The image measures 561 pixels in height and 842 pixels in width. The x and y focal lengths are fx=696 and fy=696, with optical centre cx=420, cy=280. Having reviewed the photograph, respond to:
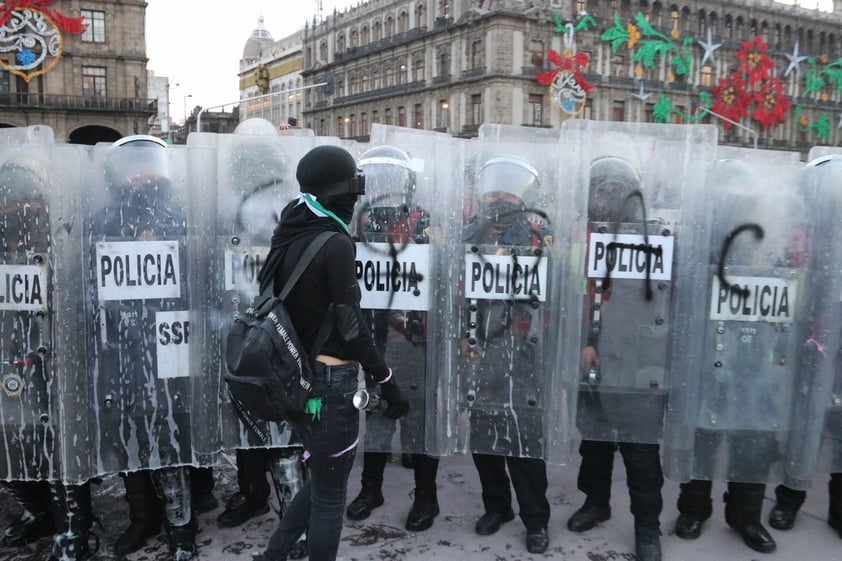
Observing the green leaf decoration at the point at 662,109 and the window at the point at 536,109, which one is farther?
the green leaf decoration at the point at 662,109

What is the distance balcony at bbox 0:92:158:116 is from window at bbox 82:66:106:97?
14.4 inches

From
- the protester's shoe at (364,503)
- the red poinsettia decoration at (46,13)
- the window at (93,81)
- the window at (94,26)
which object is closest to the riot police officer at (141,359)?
the protester's shoe at (364,503)

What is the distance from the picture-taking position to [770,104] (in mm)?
49750

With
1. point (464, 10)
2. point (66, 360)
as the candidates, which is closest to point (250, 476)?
point (66, 360)

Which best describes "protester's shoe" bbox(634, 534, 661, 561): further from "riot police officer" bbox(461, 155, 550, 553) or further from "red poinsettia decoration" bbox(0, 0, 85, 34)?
"red poinsettia decoration" bbox(0, 0, 85, 34)

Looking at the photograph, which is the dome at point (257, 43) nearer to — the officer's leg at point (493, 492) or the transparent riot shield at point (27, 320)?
the transparent riot shield at point (27, 320)

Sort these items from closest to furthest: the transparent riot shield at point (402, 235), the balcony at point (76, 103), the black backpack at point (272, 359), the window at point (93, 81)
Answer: the black backpack at point (272, 359) → the transparent riot shield at point (402, 235) → the balcony at point (76, 103) → the window at point (93, 81)

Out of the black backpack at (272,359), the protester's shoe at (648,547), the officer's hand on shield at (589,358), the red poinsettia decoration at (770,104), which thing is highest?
the red poinsettia decoration at (770,104)

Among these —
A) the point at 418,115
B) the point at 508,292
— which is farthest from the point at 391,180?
the point at 418,115

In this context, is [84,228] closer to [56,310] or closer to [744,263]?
[56,310]

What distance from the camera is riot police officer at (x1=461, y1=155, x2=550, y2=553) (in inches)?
140

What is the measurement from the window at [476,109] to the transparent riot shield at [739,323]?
133 ft

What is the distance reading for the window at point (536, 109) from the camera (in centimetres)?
4266

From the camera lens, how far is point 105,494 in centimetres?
431
